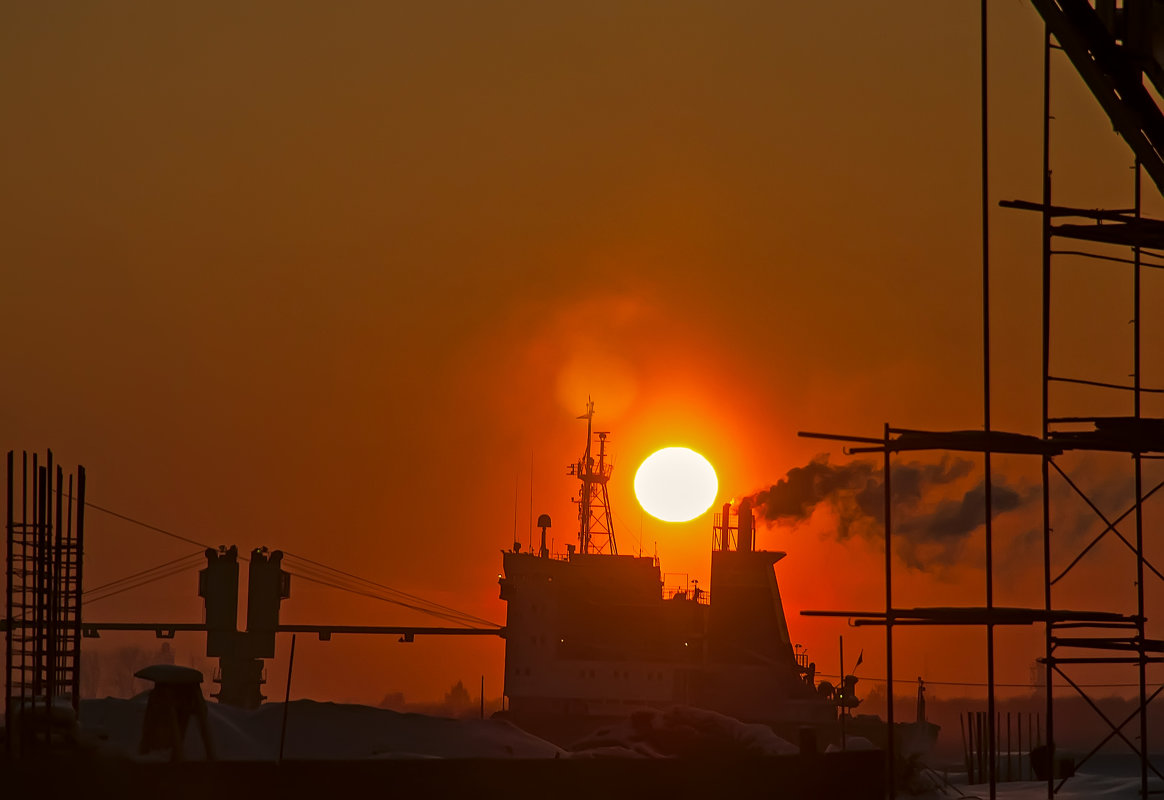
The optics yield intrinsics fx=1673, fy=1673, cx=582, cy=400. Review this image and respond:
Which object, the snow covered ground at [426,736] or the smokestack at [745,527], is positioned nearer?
the snow covered ground at [426,736]

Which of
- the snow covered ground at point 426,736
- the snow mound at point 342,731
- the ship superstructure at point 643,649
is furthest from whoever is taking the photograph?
the ship superstructure at point 643,649

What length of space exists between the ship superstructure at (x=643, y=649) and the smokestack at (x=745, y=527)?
13 centimetres

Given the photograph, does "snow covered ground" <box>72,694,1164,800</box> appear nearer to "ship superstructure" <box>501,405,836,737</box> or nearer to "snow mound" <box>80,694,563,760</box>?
"snow mound" <box>80,694,563,760</box>

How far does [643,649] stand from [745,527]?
5.82 metres

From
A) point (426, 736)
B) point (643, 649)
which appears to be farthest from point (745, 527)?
point (426, 736)

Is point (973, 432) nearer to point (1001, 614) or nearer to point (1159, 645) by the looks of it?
point (1001, 614)

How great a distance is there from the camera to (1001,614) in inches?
921

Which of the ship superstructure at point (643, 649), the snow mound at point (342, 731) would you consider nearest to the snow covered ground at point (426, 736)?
the snow mound at point (342, 731)

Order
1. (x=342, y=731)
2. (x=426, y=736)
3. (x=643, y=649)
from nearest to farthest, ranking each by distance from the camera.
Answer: (x=426, y=736)
(x=342, y=731)
(x=643, y=649)

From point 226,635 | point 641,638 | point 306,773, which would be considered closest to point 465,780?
point 306,773

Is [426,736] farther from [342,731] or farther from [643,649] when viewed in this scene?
[643,649]

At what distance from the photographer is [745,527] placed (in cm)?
6097

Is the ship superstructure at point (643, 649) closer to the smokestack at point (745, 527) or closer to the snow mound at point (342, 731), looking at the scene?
the smokestack at point (745, 527)

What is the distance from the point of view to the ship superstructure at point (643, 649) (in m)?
58.6
